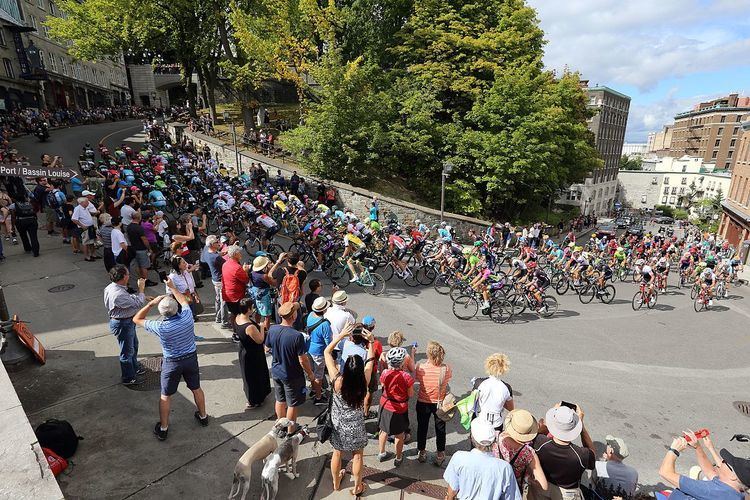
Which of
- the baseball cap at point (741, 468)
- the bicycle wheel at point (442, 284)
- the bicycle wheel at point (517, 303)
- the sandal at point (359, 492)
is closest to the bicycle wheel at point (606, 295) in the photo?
the bicycle wheel at point (517, 303)

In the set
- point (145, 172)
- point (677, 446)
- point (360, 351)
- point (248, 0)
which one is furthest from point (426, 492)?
point (248, 0)

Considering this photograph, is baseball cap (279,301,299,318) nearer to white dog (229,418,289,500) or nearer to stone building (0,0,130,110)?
white dog (229,418,289,500)

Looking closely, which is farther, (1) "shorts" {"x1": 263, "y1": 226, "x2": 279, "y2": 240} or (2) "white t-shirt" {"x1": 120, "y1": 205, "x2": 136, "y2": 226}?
(1) "shorts" {"x1": 263, "y1": 226, "x2": 279, "y2": 240}

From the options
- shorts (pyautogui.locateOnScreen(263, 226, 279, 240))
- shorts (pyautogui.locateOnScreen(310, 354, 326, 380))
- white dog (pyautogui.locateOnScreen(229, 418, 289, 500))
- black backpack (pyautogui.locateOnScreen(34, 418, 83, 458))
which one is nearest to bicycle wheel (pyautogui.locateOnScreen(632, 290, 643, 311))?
shorts (pyautogui.locateOnScreen(310, 354, 326, 380))

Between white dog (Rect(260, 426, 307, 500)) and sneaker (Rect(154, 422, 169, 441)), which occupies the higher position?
white dog (Rect(260, 426, 307, 500))

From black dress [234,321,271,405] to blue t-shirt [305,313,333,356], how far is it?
2.24 ft

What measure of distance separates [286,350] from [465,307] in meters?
7.05

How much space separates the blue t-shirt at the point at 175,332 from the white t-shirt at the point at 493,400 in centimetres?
351

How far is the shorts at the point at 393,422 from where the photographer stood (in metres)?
4.73

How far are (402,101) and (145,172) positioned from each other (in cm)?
1478

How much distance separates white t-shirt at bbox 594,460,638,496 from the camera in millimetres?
4016

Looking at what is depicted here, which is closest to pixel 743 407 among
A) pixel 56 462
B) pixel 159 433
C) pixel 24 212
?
pixel 159 433

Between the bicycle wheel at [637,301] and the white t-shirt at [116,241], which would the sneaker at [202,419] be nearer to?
the white t-shirt at [116,241]

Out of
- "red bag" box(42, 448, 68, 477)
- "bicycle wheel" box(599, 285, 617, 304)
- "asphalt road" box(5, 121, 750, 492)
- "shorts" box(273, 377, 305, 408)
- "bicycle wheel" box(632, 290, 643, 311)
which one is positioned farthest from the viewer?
"bicycle wheel" box(599, 285, 617, 304)
